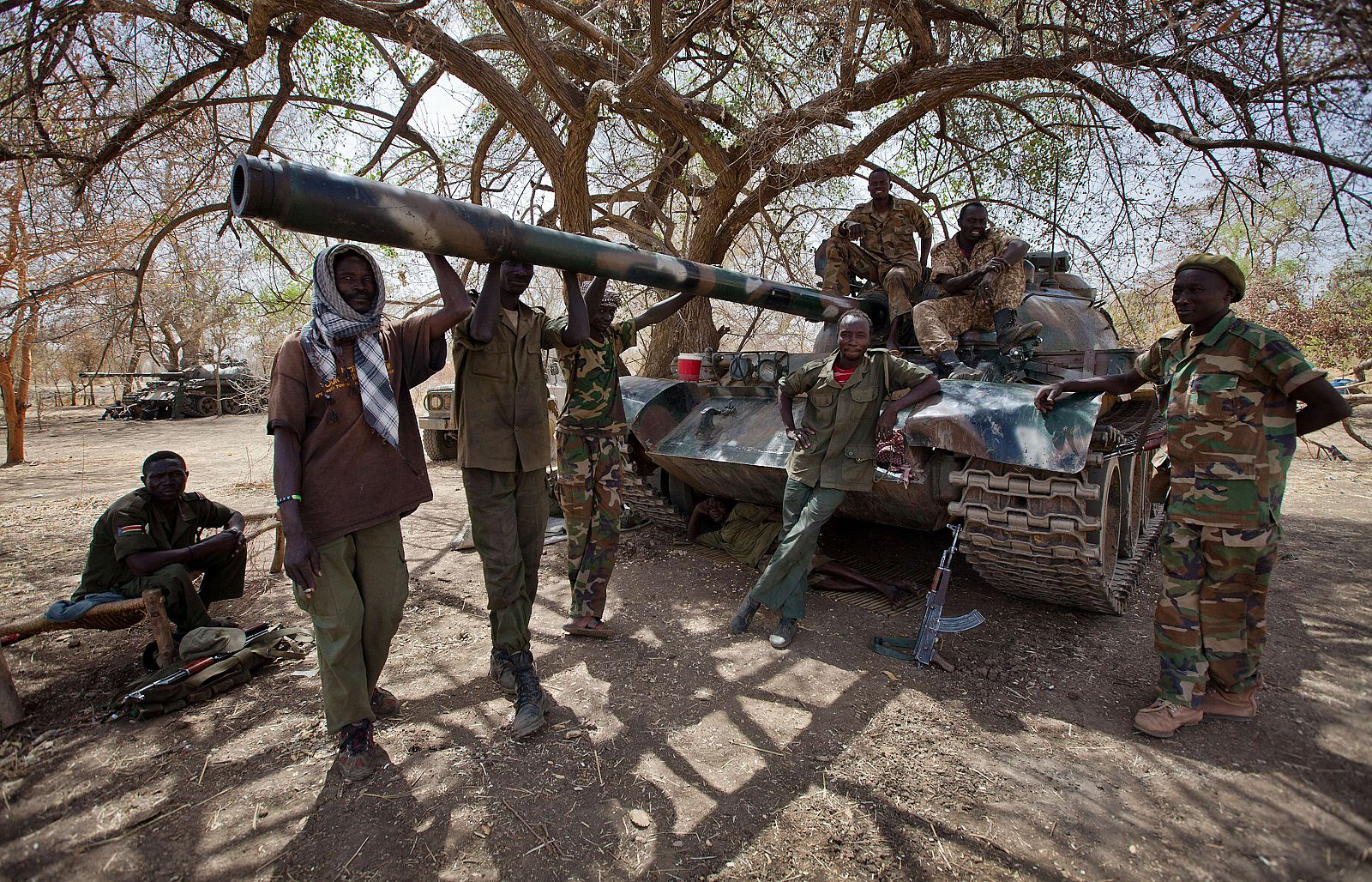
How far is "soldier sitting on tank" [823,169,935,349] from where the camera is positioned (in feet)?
18.6

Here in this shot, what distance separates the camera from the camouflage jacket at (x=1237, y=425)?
2.85m

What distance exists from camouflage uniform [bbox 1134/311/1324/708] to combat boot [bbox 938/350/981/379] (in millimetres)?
1129

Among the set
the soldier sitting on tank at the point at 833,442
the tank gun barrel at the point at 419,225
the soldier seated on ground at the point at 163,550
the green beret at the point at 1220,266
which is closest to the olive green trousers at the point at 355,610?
the tank gun barrel at the point at 419,225

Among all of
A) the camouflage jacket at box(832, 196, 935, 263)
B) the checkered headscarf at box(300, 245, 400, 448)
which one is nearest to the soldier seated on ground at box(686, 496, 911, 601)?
the camouflage jacket at box(832, 196, 935, 263)

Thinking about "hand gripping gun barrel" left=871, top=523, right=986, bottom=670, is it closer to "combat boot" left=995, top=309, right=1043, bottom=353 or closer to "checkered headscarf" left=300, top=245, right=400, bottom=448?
"combat boot" left=995, top=309, right=1043, bottom=353

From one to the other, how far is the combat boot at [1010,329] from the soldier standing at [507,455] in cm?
283

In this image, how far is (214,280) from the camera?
27.2 ft

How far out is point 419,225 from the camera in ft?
7.96

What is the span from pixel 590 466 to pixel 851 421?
1.39 m

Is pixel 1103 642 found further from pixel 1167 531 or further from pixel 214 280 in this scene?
pixel 214 280

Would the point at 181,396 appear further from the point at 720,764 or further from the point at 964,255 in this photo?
the point at 720,764

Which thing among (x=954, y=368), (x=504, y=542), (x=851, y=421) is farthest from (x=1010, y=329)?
(x=504, y=542)

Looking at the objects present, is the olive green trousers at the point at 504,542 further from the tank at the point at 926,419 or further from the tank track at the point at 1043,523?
the tank track at the point at 1043,523

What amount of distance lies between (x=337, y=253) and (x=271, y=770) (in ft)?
6.23
